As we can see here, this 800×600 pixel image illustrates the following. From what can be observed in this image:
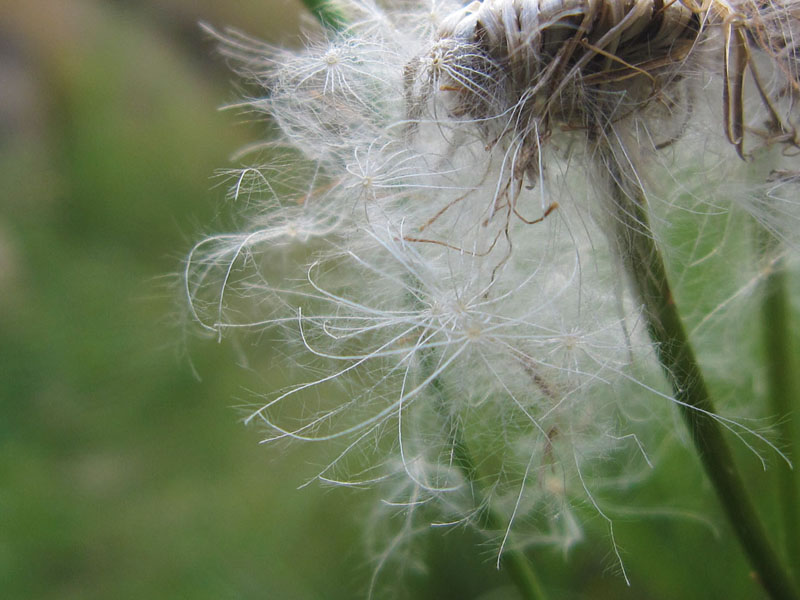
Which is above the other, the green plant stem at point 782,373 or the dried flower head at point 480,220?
the dried flower head at point 480,220

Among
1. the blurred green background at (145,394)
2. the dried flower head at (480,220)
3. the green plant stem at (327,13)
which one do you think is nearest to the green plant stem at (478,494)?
the dried flower head at (480,220)

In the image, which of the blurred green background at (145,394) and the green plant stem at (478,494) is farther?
the blurred green background at (145,394)

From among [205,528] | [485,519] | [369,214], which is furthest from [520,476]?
[205,528]

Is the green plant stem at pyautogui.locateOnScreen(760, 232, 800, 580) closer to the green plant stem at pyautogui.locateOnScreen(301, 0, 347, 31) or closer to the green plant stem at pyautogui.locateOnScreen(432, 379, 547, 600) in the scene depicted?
the green plant stem at pyautogui.locateOnScreen(432, 379, 547, 600)

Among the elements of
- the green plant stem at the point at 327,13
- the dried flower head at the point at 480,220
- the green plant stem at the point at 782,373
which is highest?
the green plant stem at the point at 327,13

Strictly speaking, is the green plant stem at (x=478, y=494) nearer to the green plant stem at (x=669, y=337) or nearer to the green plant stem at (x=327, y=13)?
the green plant stem at (x=669, y=337)

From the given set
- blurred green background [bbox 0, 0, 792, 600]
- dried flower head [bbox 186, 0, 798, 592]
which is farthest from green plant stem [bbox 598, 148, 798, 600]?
blurred green background [bbox 0, 0, 792, 600]

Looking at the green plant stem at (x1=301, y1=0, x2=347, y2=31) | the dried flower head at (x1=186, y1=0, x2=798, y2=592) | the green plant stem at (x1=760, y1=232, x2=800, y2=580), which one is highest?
the green plant stem at (x1=301, y1=0, x2=347, y2=31)
